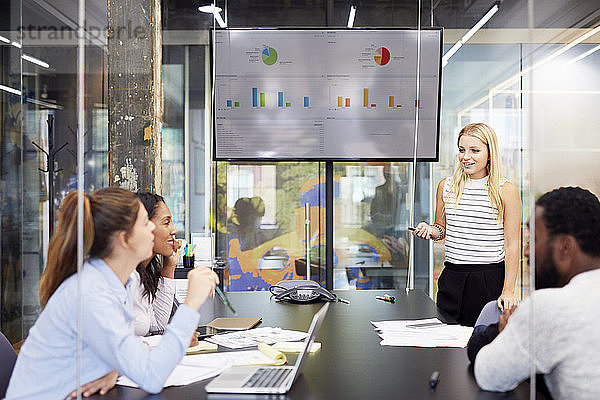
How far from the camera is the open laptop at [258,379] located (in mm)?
1473

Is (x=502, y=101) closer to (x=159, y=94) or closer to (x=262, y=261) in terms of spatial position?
(x=262, y=261)

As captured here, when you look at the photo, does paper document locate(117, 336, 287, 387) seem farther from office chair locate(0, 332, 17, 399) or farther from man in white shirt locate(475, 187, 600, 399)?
man in white shirt locate(475, 187, 600, 399)

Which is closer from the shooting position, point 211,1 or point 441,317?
point 441,317

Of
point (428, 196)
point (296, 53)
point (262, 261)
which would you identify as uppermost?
point (296, 53)

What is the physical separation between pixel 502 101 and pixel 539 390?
3477 millimetres

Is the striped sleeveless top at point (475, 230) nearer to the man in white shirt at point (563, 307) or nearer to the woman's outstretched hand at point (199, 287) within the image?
the man in white shirt at point (563, 307)

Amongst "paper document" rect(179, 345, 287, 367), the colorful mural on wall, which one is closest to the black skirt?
"paper document" rect(179, 345, 287, 367)

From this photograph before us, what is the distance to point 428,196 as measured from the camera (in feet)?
15.9

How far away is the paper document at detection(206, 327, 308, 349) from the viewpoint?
6.45 ft

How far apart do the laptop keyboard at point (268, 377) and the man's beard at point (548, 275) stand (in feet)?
2.06

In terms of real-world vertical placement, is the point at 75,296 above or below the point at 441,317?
above

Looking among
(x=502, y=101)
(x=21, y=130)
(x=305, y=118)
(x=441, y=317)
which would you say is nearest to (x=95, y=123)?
(x=21, y=130)

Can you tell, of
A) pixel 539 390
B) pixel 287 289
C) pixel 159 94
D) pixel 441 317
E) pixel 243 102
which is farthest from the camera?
pixel 243 102

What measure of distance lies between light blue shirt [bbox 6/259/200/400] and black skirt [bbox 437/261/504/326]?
1.56m
